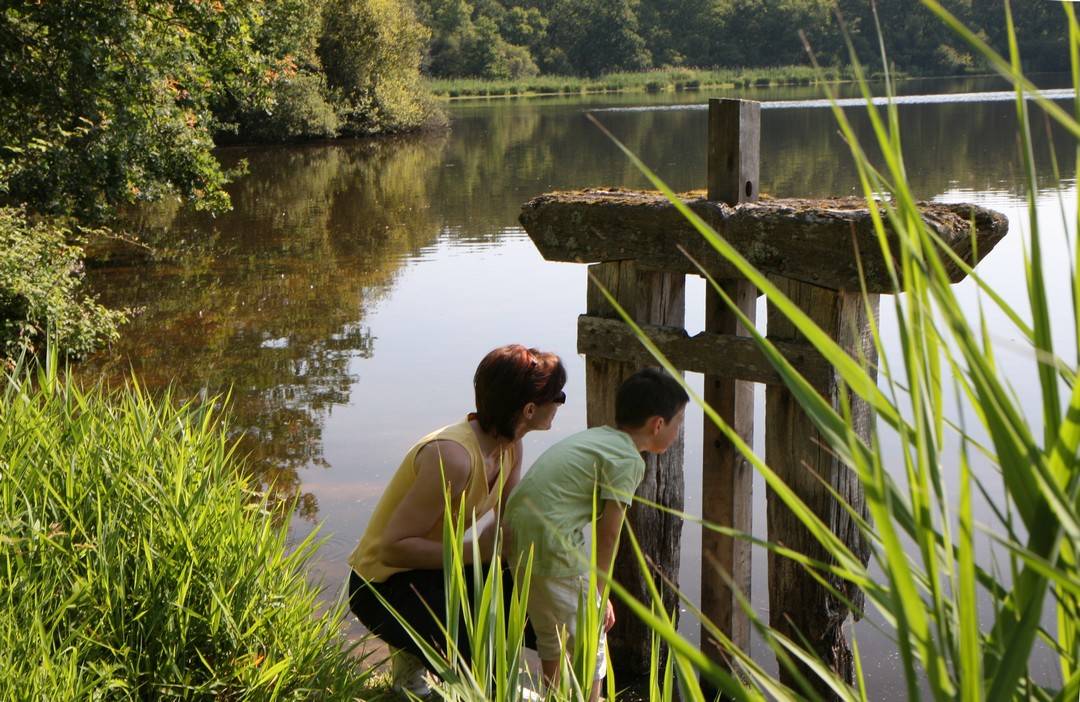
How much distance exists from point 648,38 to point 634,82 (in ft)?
61.3

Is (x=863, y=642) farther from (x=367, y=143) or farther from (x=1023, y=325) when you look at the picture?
(x=367, y=143)

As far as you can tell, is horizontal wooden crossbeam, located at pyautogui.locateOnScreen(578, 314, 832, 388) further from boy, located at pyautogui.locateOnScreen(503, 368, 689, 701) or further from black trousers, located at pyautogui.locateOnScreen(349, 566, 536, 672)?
black trousers, located at pyautogui.locateOnScreen(349, 566, 536, 672)

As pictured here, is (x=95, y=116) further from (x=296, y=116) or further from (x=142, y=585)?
(x=296, y=116)

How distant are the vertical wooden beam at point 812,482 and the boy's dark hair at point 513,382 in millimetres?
945

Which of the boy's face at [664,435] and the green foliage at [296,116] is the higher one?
the green foliage at [296,116]

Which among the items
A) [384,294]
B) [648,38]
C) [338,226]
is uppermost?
[648,38]

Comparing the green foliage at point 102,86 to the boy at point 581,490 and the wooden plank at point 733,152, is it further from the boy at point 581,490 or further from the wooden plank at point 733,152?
the boy at point 581,490

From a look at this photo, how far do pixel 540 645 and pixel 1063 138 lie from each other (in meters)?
26.3

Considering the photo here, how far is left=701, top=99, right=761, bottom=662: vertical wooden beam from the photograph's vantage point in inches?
168

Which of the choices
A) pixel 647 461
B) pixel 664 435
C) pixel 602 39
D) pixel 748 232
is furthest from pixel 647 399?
pixel 602 39

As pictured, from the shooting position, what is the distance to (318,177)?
1051 inches

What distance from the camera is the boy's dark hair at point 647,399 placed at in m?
3.61

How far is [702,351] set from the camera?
428 centimetres

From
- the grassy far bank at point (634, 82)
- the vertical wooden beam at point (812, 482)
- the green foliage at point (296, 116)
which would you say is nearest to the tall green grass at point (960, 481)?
the vertical wooden beam at point (812, 482)
